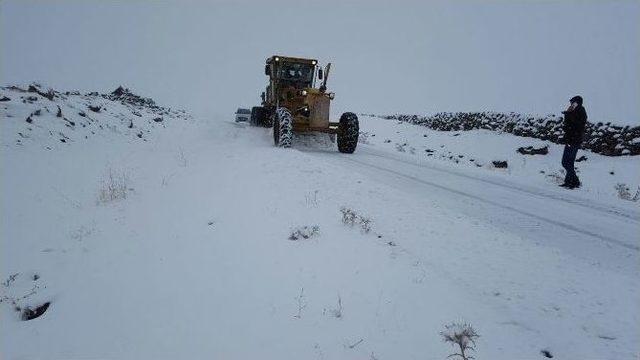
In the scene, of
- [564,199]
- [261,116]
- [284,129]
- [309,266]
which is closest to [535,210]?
[564,199]

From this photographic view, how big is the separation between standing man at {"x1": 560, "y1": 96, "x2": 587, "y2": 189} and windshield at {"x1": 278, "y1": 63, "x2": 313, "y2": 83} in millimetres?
8654

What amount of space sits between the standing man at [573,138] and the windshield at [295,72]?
865 centimetres

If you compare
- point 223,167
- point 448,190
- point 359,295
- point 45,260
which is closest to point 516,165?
point 448,190

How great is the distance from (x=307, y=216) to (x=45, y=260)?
10.6ft

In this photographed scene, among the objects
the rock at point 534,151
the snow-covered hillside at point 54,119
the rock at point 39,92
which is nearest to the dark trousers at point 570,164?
the rock at point 534,151

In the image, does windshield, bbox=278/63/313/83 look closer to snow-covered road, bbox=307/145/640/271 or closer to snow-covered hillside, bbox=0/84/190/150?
snow-covered hillside, bbox=0/84/190/150

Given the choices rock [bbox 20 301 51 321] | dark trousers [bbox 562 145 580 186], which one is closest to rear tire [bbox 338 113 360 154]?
dark trousers [bbox 562 145 580 186]

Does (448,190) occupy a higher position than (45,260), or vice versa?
(448,190)

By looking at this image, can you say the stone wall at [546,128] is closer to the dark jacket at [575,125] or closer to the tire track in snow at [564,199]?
the dark jacket at [575,125]

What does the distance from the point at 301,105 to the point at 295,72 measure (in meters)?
2.28

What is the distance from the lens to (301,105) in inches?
539

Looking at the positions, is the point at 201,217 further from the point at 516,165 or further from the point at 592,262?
the point at 516,165

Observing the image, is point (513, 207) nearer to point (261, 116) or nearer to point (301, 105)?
point (301, 105)

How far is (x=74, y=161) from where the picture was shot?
10.3m
